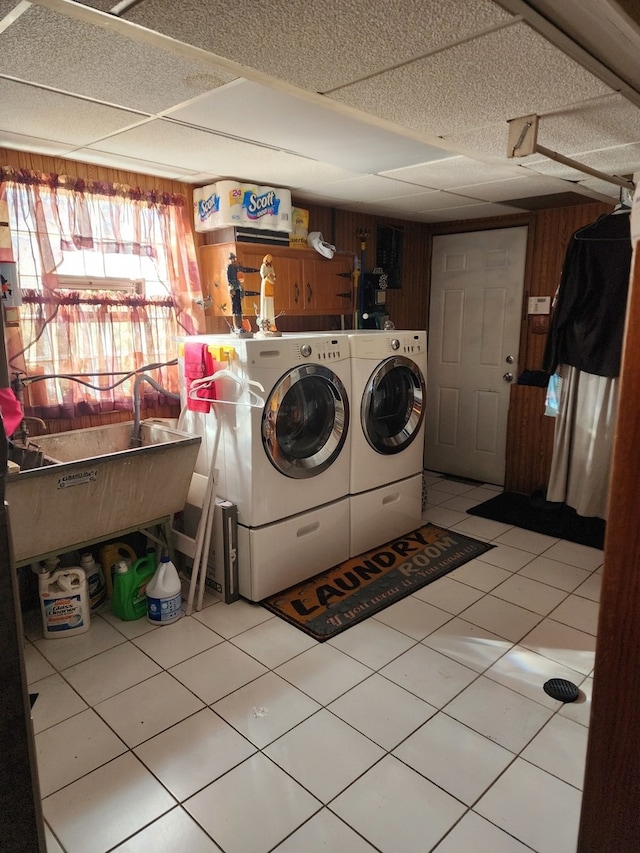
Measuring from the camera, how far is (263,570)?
9.37 ft

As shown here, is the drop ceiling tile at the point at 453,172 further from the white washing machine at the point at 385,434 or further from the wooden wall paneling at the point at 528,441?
the wooden wall paneling at the point at 528,441

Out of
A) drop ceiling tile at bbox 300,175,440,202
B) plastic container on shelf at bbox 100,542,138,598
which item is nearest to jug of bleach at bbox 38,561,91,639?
plastic container on shelf at bbox 100,542,138,598

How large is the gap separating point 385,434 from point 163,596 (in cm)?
158

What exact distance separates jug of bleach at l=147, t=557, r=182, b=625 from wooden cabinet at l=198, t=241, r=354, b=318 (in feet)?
4.96

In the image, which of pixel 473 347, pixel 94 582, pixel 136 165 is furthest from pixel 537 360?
pixel 94 582

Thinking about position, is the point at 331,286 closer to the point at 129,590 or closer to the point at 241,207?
the point at 241,207

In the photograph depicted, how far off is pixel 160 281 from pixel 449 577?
7.65 feet

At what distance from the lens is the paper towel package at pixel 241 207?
10.2 feet

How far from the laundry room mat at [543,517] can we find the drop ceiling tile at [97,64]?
3267 mm

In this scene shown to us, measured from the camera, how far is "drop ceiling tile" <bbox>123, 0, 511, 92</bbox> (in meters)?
1.29

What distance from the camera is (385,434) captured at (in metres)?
3.45

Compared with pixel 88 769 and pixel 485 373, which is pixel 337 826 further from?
pixel 485 373

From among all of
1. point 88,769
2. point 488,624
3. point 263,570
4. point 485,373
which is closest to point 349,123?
point 263,570

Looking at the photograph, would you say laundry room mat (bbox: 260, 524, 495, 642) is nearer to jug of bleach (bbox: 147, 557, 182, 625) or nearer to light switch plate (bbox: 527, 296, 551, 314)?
jug of bleach (bbox: 147, 557, 182, 625)
